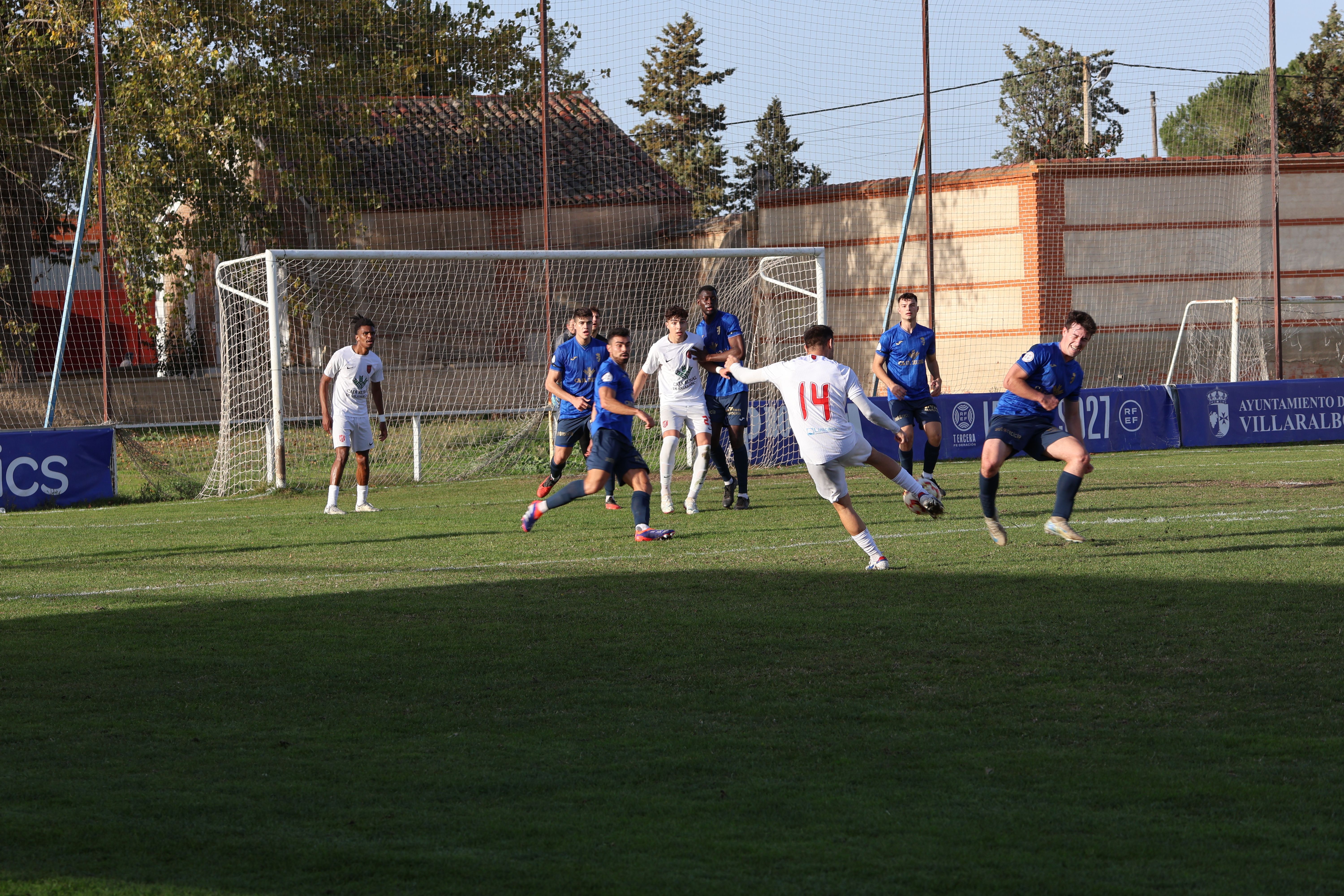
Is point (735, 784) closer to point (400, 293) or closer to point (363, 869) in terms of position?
point (363, 869)

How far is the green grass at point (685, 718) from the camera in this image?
389 centimetres

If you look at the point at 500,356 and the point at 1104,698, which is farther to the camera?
the point at 500,356

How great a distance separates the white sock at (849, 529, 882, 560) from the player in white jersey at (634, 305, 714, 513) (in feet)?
12.3

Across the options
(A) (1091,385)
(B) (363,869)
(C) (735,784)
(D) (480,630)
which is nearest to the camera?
(B) (363,869)

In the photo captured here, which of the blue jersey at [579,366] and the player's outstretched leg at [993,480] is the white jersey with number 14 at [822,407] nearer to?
the player's outstretched leg at [993,480]

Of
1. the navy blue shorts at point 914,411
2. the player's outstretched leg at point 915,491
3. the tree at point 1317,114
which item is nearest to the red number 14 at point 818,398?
the player's outstretched leg at point 915,491

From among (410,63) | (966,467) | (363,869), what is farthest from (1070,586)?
(410,63)

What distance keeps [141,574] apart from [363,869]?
6.62 m

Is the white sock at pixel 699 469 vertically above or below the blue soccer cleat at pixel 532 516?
above

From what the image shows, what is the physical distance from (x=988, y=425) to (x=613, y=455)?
8.37m

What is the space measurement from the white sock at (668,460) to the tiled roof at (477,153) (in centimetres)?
942

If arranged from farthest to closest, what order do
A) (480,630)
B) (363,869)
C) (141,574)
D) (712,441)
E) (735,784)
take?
(712,441), (141,574), (480,630), (735,784), (363,869)

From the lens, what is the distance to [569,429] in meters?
13.3

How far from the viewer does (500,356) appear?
75.3ft
